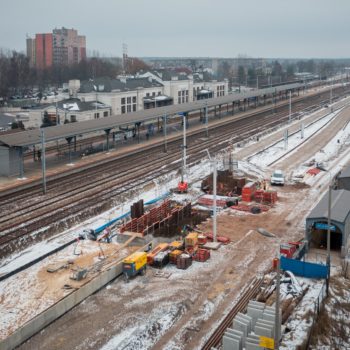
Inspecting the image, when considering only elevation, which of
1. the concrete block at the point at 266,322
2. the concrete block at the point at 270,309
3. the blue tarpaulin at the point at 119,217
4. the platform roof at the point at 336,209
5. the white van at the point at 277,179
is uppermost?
the platform roof at the point at 336,209

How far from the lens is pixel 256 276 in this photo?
63.0 feet

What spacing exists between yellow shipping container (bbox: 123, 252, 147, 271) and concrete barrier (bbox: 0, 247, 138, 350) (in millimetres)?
410

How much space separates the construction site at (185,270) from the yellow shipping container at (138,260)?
0.21 feet

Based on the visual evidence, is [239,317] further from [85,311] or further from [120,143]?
[120,143]

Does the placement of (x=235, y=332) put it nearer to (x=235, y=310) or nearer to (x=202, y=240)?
(x=235, y=310)

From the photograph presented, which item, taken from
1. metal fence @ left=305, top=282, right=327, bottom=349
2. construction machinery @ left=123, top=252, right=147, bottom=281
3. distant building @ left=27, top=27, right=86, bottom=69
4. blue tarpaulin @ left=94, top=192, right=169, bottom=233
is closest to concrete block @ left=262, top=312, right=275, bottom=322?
metal fence @ left=305, top=282, right=327, bottom=349

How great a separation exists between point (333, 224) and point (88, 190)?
14.7 metres

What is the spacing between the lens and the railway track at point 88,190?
2514cm

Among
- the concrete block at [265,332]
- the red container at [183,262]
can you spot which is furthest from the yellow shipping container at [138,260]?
the concrete block at [265,332]

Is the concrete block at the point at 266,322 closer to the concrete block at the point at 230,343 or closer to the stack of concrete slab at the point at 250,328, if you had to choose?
the stack of concrete slab at the point at 250,328

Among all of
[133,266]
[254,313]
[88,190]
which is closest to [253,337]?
[254,313]

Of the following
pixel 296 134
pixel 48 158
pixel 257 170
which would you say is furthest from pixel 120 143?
pixel 296 134

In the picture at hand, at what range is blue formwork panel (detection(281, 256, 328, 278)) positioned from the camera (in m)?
18.7

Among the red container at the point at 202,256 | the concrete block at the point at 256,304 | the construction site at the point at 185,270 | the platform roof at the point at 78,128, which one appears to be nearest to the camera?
the construction site at the point at 185,270
